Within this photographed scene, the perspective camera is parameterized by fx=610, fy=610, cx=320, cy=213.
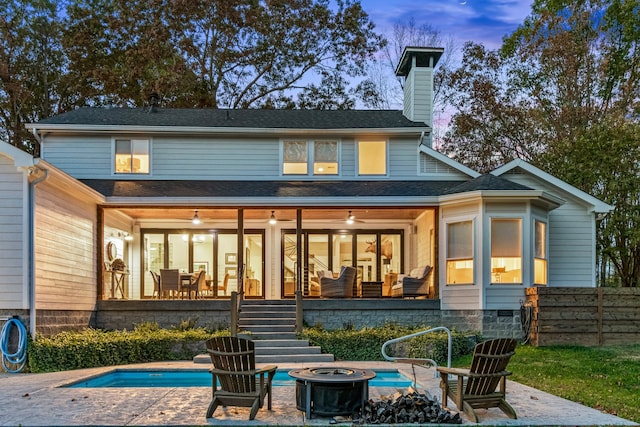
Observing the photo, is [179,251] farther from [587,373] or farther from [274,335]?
[587,373]

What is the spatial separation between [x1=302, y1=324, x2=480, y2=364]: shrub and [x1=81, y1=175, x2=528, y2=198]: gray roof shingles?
11.0 feet

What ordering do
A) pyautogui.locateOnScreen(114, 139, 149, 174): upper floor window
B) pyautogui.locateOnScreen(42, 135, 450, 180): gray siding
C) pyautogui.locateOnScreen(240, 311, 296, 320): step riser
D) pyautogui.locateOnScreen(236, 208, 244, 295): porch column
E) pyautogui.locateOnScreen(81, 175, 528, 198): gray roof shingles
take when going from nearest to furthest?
pyautogui.locateOnScreen(240, 311, 296, 320): step riser, pyautogui.locateOnScreen(236, 208, 244, 295): porch column, pyautogui.locateOnScreen(81, 175, 528, 198): gray roof shingles, pyautogui.locateOnScreen(42, 135, 450, 180): gray siding, pyautogui.locateOnScreen(114, 139, 149, 174): upper floor window

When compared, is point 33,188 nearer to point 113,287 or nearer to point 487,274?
point 113,287

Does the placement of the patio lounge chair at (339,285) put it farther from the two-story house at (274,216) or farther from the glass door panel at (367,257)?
the glass door panel at (367,257)

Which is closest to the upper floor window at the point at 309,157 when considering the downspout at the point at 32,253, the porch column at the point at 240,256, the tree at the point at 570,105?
the porch column at the point at 240,256

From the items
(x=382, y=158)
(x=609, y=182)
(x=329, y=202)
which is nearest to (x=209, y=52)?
(x=382, y=158)

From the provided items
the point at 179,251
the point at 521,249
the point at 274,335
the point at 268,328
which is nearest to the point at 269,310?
the point at 268,328

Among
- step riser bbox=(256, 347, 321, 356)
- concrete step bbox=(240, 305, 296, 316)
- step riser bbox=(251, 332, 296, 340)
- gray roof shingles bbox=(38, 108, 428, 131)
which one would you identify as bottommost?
step riser bbox=(256, 347, 321, 356)

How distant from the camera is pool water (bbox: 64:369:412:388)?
32.1 ft

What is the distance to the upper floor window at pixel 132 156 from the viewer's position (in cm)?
1600

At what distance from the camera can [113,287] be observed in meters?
15.3

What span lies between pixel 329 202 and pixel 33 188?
6.24m

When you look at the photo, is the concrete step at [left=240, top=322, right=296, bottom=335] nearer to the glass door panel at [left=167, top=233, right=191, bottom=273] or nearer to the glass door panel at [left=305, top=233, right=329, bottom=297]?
the glass door panel at [left=305, top=233, right=329, bottom=297]

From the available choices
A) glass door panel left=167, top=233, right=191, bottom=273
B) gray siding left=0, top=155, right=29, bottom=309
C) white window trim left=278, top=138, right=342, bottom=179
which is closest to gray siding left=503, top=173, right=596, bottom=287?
white window trim left=278, top=138, right=342, bottom=179
